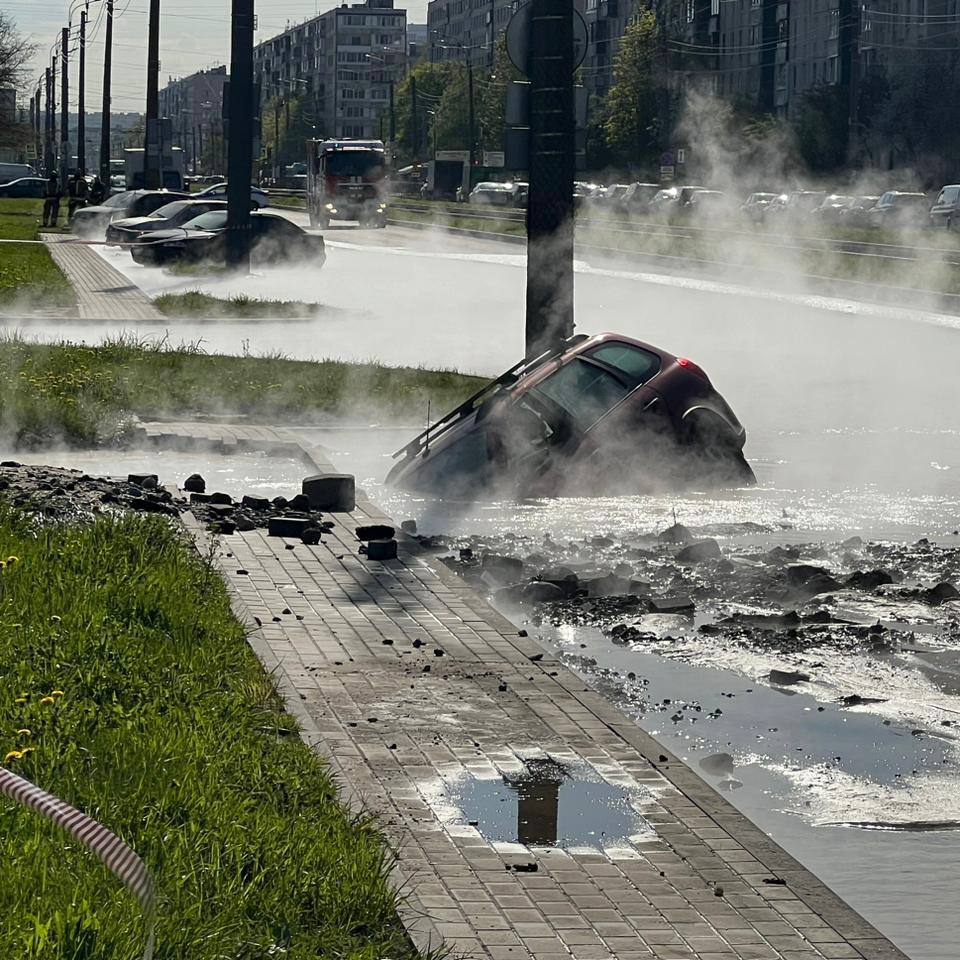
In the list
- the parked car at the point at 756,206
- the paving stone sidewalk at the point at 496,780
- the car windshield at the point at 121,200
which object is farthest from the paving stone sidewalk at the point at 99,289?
the parked car at the point at 756,206

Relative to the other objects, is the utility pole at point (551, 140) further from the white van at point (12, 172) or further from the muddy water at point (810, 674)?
the white van at point (12, 172)

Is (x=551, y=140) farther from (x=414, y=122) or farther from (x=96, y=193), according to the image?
(x=414, y=122)

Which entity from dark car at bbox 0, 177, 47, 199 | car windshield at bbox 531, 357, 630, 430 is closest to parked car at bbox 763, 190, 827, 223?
dark car at bbox 0, 177, 47, 199

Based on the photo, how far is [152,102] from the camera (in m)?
59.6

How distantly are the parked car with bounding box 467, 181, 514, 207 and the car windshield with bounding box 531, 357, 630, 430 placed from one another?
75647 millimetres

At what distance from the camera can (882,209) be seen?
201 feet

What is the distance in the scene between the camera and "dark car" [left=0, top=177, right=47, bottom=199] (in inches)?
3782

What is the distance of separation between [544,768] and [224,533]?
470 centimetres

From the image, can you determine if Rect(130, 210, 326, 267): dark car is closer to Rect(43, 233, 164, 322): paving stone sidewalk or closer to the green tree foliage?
Rect(43, 233, 164, 322): paving stone sidewalk

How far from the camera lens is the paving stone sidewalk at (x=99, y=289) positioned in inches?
1061

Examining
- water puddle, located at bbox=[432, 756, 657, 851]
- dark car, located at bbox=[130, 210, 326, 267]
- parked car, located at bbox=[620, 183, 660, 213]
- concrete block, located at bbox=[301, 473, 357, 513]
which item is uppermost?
parked car, located at bbox=[620, 183, 660, 213]

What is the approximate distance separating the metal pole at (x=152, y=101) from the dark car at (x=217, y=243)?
53.5ft

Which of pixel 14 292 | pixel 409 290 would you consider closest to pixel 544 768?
pixel 14 292

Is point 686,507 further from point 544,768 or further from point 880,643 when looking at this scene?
point 544,768
